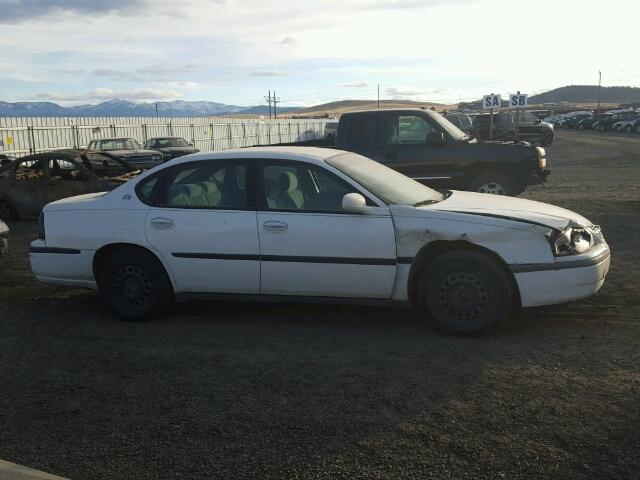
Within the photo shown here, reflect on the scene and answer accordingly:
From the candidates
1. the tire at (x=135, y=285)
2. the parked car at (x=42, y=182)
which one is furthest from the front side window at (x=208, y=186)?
the parked car at (x=42, y=182)

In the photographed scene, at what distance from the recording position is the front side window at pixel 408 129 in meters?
10.8

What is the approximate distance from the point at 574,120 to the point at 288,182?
202 ft

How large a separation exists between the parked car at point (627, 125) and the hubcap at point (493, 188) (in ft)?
137

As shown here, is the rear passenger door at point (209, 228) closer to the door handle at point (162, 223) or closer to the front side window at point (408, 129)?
the door handle at point (162, 223)

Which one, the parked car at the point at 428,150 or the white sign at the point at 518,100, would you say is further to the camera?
the white sign at the point at 518,100

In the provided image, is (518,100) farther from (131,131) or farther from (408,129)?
(131,131)

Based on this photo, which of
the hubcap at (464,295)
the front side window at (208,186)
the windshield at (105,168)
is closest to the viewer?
the hubcap at (464,295)

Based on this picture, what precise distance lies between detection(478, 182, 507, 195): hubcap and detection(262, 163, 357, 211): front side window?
20.0 feet

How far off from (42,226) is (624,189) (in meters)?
12.8

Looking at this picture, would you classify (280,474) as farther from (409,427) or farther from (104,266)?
(104,266)

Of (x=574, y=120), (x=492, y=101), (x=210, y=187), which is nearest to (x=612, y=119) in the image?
(x=574, y=120)

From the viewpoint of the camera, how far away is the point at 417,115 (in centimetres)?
1085

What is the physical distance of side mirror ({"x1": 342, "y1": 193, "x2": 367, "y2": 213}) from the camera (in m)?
5.10

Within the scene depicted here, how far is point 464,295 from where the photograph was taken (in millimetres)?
5090
